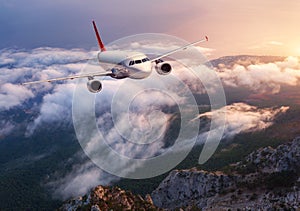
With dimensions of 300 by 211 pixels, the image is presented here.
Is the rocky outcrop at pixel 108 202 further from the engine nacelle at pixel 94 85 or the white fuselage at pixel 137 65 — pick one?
the white fuselage at pixel 137 65

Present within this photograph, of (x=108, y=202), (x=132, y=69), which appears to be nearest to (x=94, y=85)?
(x=132, y=69)

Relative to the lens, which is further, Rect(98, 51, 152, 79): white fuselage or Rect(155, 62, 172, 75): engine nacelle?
Rect(155, 62, 172, 75): engine nacelle

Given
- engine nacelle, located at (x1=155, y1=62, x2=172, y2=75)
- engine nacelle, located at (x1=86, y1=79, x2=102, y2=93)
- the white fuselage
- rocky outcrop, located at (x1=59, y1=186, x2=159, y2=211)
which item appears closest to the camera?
the white fuselage

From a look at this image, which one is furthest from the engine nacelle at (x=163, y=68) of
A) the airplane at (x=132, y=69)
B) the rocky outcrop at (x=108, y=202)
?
the rocky outcrop at (x=108, y=202)

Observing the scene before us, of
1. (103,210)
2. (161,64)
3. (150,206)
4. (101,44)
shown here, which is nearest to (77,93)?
(161,64)

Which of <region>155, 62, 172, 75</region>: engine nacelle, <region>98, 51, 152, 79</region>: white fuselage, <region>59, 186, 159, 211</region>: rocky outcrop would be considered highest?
<region>98, 51, 152, 79</region>: white fuselage

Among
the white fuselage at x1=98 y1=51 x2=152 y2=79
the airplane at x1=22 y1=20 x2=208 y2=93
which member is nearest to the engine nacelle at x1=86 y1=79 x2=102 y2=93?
the airplane at x1=22 y1=20 x2=208 y2=93

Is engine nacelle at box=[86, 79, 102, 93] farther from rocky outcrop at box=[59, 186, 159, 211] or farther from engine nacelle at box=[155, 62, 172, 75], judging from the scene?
rocky outcrop at box=[59, 186, 159, 211]
